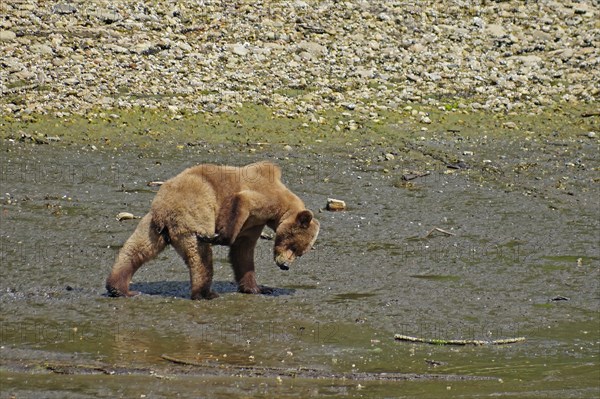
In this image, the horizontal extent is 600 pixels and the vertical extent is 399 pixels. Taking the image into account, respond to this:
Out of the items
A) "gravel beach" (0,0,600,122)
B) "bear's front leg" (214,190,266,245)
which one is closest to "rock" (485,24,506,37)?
"gravel beach" (0,0,600,122)

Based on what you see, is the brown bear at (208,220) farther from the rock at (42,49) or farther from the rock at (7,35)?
the rock at (7,35)

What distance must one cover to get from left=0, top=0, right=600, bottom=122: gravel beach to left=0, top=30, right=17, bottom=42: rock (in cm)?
2

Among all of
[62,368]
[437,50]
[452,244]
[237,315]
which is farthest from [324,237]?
[437,50]

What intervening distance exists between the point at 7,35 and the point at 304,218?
26.3 feet

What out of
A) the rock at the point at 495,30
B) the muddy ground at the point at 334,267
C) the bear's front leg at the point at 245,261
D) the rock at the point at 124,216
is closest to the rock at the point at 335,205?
the muddy ground at the point at 334,267

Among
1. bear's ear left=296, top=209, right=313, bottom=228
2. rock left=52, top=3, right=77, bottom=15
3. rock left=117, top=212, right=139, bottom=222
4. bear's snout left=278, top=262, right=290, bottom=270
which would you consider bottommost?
rock left=117, top=212, right=139, bottom=222

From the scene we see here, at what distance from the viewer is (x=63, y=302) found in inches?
410

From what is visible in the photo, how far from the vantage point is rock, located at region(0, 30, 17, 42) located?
17094 millimetres

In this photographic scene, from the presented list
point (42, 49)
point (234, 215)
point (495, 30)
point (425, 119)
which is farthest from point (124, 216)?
point (495, 30)

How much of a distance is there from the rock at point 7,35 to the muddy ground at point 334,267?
7.30 ft

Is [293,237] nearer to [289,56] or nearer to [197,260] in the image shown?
[197,260]

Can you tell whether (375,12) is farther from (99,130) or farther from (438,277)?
(438,277)

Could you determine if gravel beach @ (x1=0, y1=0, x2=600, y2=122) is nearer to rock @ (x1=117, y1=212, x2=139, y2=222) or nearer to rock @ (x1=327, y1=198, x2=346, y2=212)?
rock @ (x1=327, y1=198, x2=346, y2=212)

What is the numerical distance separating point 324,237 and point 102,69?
17.5 feet
